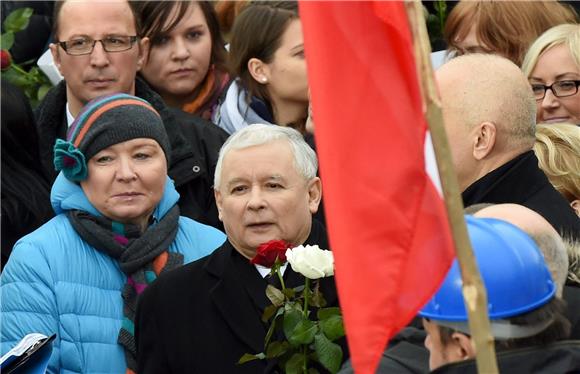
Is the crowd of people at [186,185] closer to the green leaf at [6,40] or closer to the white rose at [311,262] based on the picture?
the white rose at [311,262]

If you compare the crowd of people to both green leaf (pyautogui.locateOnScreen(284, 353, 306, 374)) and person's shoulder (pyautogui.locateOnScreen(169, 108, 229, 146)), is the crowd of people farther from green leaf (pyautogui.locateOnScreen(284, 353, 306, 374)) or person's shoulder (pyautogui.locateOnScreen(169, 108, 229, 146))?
green leaf (pyautogui.locateOnScreen(284, 353, 306, 374))

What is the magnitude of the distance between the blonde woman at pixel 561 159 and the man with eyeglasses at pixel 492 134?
457 mm

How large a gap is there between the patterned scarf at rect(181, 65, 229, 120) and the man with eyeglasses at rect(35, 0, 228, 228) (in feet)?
1.73

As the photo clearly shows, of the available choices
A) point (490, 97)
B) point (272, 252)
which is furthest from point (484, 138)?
point (272, 252)

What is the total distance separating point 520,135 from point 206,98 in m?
2.36

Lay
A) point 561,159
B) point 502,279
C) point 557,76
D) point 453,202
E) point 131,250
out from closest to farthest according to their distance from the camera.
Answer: point 453,202 < point 502,279 < point 131,250 < point 561,159 < point 557,76

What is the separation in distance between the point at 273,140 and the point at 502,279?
199 cm

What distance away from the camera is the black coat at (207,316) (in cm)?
473

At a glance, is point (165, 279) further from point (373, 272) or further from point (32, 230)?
point (373, 272)

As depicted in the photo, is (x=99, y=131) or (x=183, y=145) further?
(x=183, y=145)

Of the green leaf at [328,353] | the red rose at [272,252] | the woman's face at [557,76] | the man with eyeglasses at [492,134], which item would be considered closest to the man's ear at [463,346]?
the green leaf at [328,353]

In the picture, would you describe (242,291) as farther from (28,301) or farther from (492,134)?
(492,134)

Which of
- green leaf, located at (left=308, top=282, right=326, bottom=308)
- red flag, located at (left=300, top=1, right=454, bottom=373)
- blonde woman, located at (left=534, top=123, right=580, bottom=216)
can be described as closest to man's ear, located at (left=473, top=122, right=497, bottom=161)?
blonde woman, located at (left=534, top=123, right=580, bottom=216)

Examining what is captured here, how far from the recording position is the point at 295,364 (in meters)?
4.37
